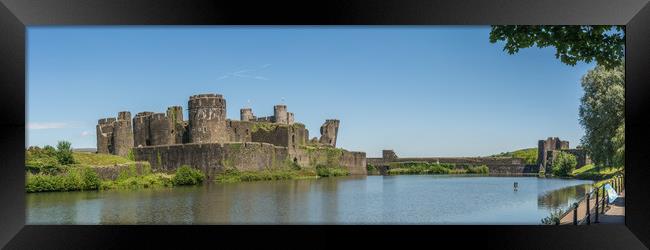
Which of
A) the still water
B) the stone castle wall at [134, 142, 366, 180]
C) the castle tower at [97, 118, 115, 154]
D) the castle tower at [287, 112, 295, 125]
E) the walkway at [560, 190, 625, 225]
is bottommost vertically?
the still water

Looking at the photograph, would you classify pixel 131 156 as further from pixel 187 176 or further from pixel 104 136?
pixel 187 176

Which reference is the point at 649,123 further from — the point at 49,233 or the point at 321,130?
the point at 321,130

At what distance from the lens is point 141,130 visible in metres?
29.9

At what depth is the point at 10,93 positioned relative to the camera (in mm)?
5965

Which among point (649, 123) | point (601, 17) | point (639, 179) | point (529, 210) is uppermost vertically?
point (601, 17)

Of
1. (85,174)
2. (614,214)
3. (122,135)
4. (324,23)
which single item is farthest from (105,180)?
(324,23)

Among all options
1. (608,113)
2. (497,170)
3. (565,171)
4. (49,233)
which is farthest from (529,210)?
(497,170)

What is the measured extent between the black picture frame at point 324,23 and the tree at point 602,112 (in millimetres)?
7520

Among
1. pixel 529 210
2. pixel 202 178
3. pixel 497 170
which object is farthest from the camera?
pixel 497 170

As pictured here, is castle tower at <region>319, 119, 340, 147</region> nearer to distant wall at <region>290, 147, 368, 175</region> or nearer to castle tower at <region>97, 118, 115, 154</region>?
distant wall at <region>290, 147, 368, 175</region>

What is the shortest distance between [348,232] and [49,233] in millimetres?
2660

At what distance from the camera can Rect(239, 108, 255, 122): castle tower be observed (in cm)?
3506

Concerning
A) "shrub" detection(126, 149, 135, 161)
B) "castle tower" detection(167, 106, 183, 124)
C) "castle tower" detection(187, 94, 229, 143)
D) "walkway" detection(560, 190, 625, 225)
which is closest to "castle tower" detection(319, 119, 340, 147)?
"castle tower" detection(187, 94, 229, 143)

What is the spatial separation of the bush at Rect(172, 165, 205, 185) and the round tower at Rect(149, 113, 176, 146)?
6.21 ft
